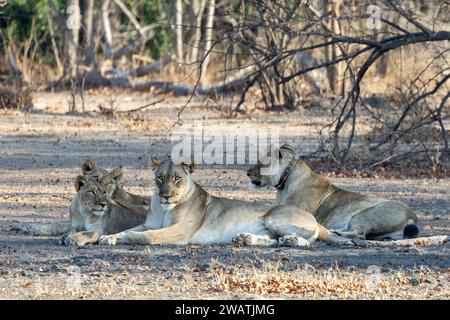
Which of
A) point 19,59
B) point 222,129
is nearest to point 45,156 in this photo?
point 222,129

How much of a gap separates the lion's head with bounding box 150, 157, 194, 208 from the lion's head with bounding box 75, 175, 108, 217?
0.45 meters

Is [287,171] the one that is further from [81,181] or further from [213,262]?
[213,262]

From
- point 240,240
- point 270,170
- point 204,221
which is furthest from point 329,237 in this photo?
point 270,170

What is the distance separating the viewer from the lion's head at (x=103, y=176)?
30.7 feet

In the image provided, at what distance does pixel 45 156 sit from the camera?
15.1m

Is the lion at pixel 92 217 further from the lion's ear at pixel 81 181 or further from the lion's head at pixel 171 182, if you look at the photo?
the lion's head at pixel 171 182

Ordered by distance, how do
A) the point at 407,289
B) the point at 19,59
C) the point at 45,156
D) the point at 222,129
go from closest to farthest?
the point at 407,289 → the point at 45,156 → the point at 222,129 → the point at 19,59

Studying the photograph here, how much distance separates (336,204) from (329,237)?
78 cm

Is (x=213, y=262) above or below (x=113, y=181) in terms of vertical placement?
below

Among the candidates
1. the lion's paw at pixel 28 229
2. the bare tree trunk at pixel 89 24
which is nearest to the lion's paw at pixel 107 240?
the lion's paw at pixel 28 229

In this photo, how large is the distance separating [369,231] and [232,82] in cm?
1348

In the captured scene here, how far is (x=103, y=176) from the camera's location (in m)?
9.41

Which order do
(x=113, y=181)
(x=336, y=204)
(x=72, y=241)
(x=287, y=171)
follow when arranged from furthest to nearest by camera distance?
1. (x=287, y=171)
2. (x=336, y=204)
3. (x=113, y=181)
4. (x=72, y=241)
